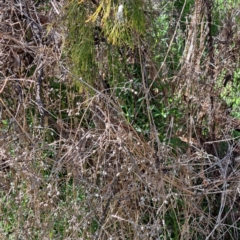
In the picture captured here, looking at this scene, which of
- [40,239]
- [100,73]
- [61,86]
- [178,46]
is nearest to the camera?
[40,239]

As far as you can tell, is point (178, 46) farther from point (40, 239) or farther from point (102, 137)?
point (40, 239)

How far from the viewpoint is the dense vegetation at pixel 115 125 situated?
2.76 meters

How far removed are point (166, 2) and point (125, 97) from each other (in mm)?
819

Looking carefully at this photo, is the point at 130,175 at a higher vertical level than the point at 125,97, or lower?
lower

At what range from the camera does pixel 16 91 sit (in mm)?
3268

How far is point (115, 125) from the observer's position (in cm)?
284

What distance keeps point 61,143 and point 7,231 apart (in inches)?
22.5

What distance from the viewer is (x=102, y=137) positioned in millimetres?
2791

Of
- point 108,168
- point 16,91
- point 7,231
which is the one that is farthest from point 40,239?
point 16,91

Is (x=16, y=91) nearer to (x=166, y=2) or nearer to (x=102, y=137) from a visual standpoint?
(x=102, y=137)

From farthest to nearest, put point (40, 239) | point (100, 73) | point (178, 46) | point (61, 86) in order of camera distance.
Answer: point (178, 46) → point (61, 86) → point (100, 73) → point (40, 239)

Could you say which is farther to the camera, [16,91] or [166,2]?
[166,2]

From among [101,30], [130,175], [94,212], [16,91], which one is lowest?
[94,212]

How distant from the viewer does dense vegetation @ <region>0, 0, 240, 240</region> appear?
109 inches
